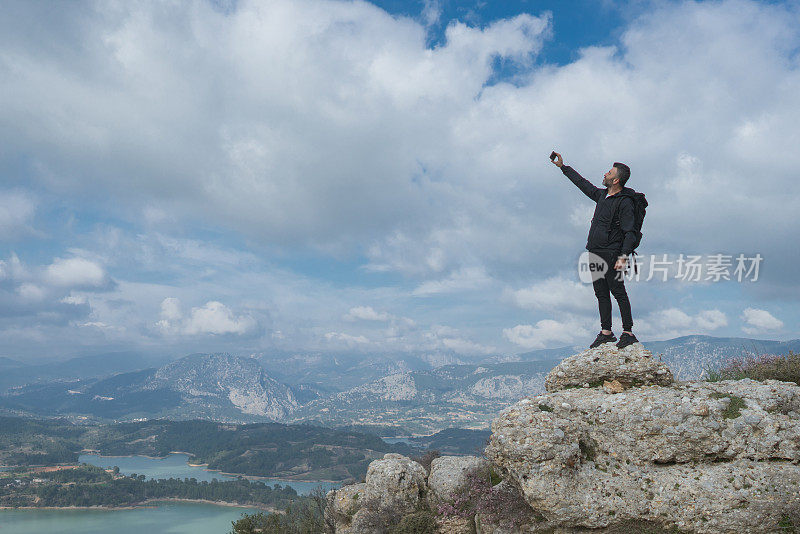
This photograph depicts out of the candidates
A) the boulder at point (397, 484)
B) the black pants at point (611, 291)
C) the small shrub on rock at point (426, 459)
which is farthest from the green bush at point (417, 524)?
the black pants at point (611, 291)

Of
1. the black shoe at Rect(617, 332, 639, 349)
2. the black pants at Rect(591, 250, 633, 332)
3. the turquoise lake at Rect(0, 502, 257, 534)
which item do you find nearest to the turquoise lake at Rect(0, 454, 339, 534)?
the turquoise lake at Rect(0, 502, 257, 534)

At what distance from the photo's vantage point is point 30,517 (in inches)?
6393

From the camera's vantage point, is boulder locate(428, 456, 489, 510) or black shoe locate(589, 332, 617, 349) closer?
black shoe locate(589, 332, 617, 349)

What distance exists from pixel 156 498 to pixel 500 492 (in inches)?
9104

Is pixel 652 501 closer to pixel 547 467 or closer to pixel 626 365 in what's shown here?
pixel 547 467

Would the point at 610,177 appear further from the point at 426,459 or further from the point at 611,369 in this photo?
the point at 426,459

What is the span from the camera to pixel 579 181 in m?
11.4

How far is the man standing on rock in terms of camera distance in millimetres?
10273

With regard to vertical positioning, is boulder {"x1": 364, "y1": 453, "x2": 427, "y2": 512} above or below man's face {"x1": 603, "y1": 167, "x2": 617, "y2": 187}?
below

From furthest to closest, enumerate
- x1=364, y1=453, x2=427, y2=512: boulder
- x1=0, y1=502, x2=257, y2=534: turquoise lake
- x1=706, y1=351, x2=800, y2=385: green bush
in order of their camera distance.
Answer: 1. x1=0, y1=502, x2=257, y2=534: turquoise lake
2. x1=364, y1=453, x2=427, y2=512: boulder
3. x1=706, y1=351, x2=800, y2=385: green bush

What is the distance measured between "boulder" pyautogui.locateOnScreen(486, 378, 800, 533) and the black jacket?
11.4ft

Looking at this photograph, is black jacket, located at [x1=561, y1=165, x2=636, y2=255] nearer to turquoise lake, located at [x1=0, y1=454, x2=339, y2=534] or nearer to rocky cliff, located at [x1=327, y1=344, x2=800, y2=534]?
Answer: rocky cliff, located at [x1=327, y1=344, x2=800, y2=534]

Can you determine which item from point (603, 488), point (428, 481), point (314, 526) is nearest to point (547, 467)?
point (603, 488)

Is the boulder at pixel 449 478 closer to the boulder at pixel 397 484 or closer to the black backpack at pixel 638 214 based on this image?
the boulder at pixel 397 484
